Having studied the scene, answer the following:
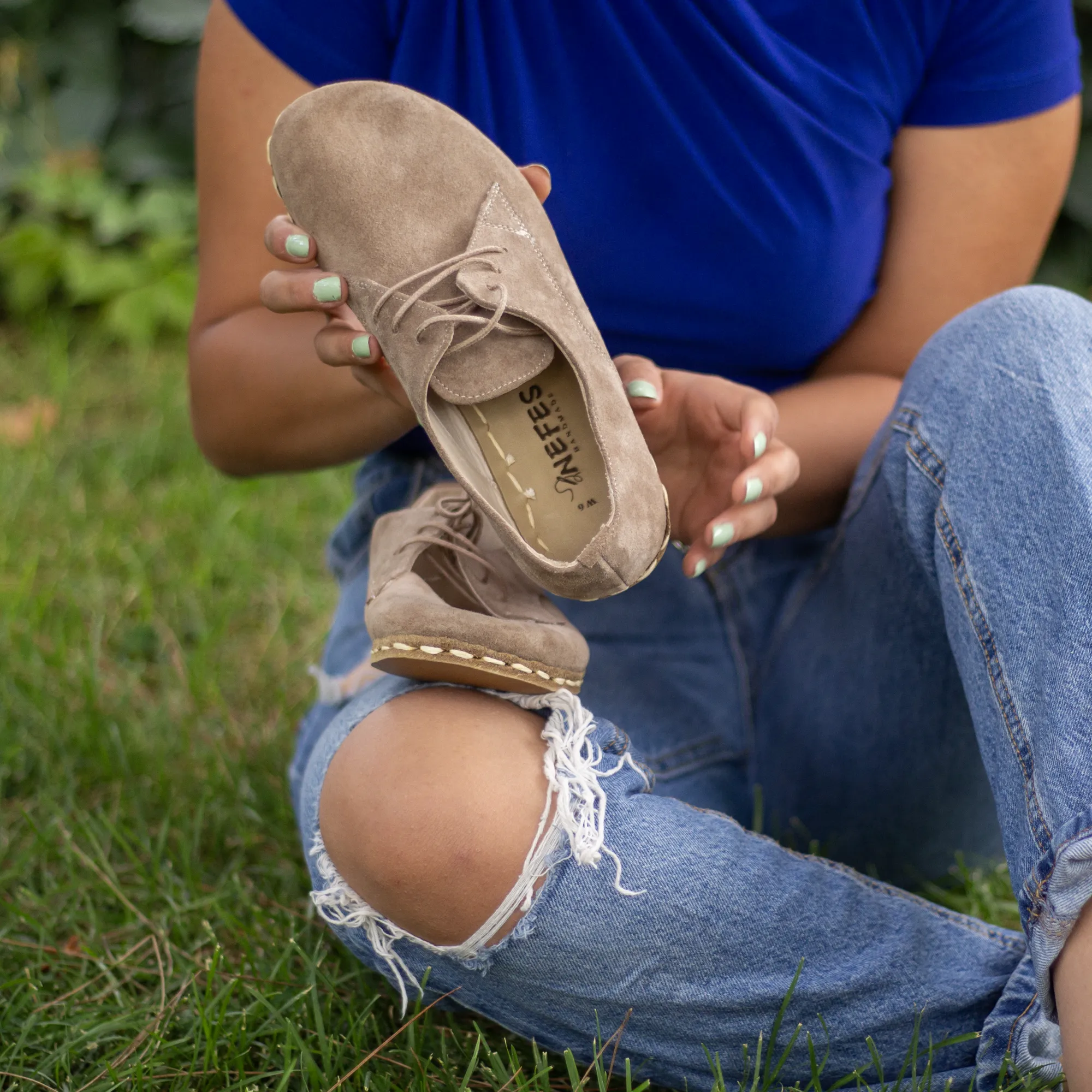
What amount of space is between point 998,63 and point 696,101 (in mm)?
306

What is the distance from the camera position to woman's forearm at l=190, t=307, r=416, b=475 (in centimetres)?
111

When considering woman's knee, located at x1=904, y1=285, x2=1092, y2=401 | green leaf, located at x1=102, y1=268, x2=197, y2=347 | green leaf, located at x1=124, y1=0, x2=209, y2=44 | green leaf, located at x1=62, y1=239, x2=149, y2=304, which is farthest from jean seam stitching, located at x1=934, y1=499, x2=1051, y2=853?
green leaf, located at x1=124, y1=0, x2=209, y2=44

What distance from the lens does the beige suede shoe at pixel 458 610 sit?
895mm

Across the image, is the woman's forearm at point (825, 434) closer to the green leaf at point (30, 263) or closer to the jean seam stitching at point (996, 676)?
the jean seam stitching at point (996, 676)

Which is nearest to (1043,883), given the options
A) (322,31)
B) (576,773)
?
(576,773)

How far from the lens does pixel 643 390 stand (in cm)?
102

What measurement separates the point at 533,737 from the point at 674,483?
0.90ft

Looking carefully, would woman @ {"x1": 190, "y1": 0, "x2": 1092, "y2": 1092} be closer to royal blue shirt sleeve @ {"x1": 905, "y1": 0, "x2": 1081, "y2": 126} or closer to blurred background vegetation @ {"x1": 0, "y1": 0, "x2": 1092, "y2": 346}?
royal blue shirt sleeve @ {"x1": 905, "y1": 0, "x2": 1081, "y2": 126}

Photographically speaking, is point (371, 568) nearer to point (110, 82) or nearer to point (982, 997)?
point (982, 997)

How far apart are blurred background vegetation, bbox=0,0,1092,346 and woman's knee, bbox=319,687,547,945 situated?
201 cm

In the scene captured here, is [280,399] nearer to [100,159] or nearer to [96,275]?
[96,275]

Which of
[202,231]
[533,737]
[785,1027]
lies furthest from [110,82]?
[785,1027]

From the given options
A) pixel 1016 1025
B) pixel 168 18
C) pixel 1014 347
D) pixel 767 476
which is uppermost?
pixel 1014 347

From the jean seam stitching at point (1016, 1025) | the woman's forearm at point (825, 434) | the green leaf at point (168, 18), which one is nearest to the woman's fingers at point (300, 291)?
the woman's forearm at point (825, 434)
